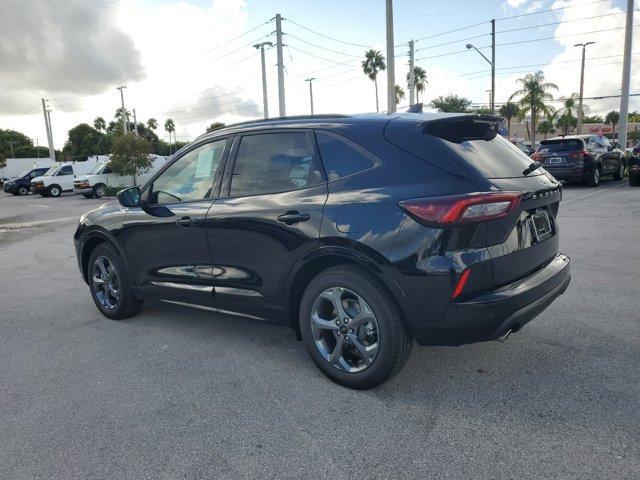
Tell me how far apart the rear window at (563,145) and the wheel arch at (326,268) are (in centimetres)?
1501

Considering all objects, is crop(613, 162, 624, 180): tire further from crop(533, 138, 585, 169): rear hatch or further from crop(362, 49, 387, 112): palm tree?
crop(362, 49, 387, 112): palm tree

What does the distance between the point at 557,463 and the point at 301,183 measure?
2.18 m

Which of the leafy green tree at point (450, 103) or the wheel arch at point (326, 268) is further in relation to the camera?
the leafy green tree at point (450, 103)

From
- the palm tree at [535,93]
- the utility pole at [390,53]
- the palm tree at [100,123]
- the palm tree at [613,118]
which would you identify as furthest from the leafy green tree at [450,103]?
the palm tree at [100,123]

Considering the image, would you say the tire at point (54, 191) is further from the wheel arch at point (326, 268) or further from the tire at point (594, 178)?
the wheel arch at point (326, 268)

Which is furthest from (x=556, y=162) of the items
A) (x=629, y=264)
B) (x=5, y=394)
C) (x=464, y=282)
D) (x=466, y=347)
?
(x=5, y=394)

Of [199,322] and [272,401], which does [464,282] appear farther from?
[199,322]

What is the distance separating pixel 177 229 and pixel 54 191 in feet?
95.0

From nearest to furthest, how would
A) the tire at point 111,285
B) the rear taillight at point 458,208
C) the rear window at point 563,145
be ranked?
the rear taillight at point 458,208 → the tire at point 111,285 → the rear window at point 563,145

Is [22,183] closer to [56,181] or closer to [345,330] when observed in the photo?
[56,181]

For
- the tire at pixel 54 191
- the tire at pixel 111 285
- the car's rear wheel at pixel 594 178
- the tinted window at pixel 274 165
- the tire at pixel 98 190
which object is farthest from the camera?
the tire at pixel 54 191

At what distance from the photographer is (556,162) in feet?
52.7

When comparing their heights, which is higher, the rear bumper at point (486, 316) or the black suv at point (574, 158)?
the black suv at point (574, 158)

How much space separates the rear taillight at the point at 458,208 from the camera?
277 centimetres
